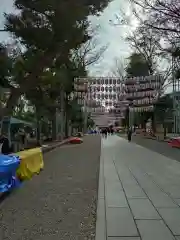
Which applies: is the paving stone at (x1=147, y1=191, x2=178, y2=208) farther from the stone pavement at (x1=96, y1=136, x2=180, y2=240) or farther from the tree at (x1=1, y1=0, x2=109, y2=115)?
the tree at (x1=1, y1=0, x2=109, y2=115)

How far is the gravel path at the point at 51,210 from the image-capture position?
19.7 ft

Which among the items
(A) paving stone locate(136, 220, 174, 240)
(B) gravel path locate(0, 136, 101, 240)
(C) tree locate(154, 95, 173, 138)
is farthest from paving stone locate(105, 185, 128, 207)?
(C) tree locate(154, 95, 173, 138)

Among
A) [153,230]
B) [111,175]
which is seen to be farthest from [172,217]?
[111,175]

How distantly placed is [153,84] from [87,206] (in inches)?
1429

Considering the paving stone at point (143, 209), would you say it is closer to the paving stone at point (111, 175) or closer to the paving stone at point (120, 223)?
the paving stone at point (120, 223)

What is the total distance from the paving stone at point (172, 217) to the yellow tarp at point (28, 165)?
16.1 ft

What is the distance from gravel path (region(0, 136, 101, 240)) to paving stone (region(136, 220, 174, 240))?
2.47ft

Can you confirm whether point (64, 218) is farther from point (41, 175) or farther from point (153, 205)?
point (41, 175)

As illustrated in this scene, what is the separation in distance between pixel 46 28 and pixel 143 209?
42.2 feet

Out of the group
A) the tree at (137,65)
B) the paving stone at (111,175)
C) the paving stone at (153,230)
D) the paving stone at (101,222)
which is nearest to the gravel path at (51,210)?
the paving stone at (101,222)

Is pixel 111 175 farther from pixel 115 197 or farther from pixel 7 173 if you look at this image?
pixel 7 173

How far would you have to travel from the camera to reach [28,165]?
1206cm

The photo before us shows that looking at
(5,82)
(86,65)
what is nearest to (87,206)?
(5,82)

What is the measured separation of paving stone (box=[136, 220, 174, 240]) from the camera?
18.1 ft
